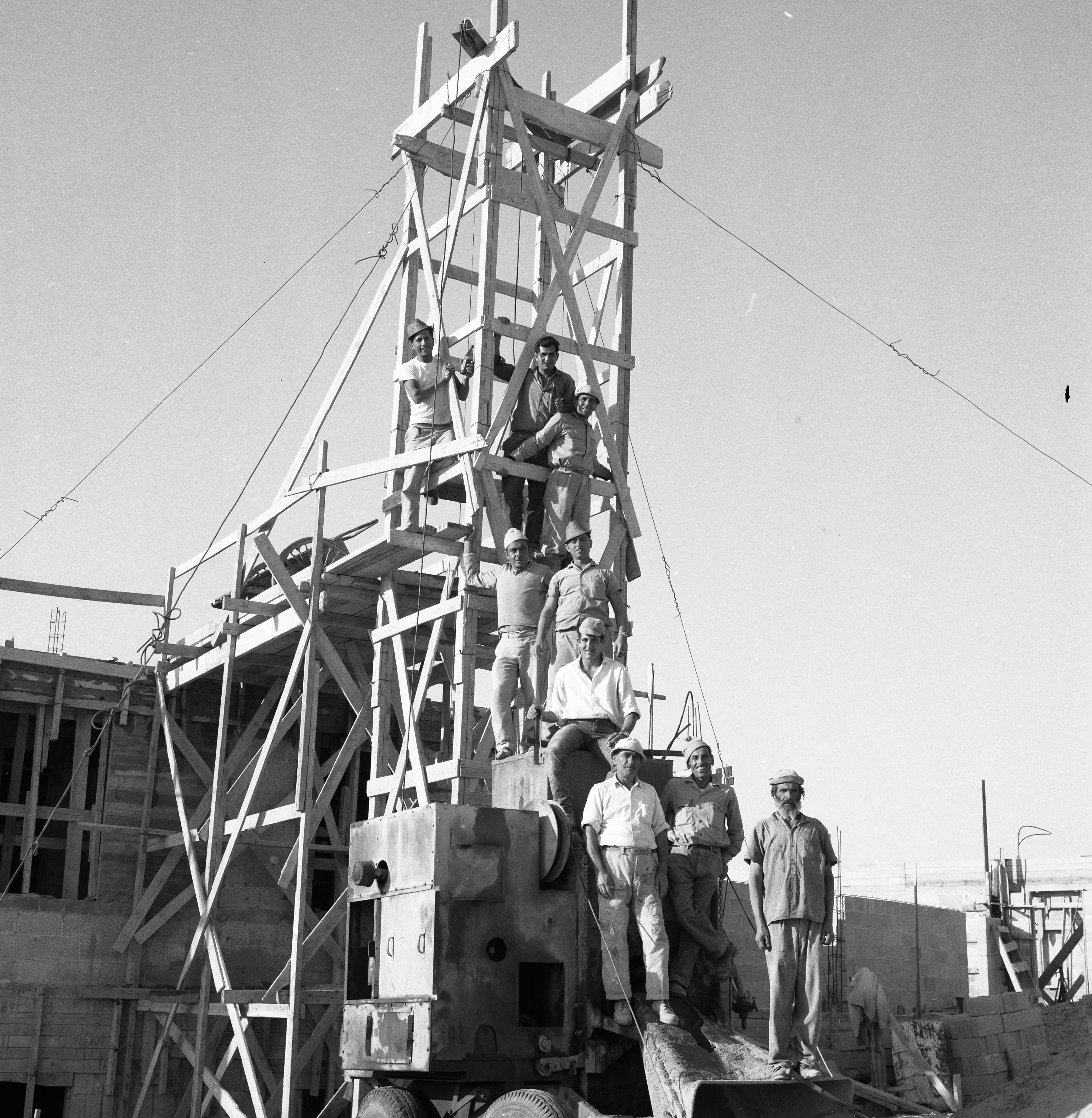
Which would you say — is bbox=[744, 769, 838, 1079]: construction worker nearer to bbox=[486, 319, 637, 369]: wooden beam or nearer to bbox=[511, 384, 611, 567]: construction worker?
bbox=[511, 384, 611, 567]: construction worker

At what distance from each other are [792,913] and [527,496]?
7.24m

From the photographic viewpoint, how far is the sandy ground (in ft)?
33.9

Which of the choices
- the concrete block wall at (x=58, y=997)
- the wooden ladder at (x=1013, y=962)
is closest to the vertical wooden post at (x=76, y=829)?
the concrete block wall at (x=58, y=997)

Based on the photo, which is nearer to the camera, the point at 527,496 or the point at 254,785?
the point at 527,496

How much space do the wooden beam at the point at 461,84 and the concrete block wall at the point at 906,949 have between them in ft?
53.6

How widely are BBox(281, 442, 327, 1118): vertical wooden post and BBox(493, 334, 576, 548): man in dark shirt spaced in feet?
7.99

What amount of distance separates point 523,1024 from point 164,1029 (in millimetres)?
10499

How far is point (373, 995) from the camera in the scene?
11023mm

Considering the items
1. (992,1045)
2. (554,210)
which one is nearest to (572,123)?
(554,210)

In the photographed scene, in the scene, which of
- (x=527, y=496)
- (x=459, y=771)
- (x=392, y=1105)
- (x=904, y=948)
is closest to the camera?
(x=392, y=1105)

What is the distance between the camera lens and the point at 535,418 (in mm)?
16391

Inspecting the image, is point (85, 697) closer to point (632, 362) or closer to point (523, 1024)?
point (632, 362)

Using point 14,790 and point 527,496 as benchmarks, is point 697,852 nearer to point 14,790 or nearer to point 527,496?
point 527,496

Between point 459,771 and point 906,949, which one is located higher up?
point 459,771
